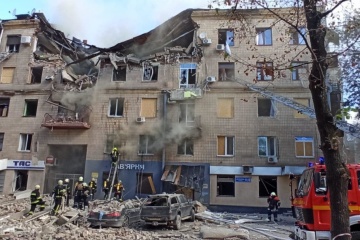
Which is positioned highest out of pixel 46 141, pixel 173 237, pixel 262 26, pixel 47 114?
pixel 262 26

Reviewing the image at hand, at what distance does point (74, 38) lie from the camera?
31.0 m

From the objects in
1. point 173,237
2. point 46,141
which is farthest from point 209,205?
point 46,141

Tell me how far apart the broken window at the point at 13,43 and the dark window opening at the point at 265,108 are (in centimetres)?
2166

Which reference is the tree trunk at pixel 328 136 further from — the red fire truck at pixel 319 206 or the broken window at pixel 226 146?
the broken window at pixel 226 146

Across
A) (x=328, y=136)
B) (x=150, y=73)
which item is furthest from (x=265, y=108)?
(x=328, y=136)

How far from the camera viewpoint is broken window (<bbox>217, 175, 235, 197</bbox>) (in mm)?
22688

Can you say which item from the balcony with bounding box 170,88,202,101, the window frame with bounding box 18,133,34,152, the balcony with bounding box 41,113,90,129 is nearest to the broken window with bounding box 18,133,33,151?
the window frame with bounding box 18,133,34,152

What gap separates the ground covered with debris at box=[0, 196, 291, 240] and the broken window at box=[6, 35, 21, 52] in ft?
52.7

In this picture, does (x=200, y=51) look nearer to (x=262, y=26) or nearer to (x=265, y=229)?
(x=262, y=26)

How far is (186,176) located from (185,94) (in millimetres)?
6058

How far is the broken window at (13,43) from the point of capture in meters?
28.4

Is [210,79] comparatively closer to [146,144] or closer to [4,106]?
[146,144]

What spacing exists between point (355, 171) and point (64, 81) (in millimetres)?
23643

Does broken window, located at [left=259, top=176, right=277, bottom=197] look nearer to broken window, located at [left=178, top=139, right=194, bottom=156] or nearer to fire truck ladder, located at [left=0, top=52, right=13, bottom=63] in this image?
broken window, located at [left=178, top=139, right=194, bottom=156]
